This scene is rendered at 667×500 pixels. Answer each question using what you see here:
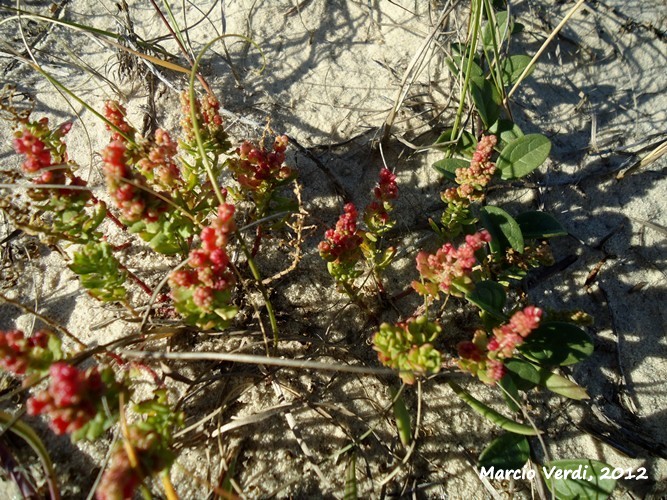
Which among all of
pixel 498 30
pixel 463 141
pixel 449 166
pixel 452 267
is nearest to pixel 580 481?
pixel 452 267

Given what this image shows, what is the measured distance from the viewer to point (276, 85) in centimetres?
249

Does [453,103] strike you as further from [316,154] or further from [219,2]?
[219,2]

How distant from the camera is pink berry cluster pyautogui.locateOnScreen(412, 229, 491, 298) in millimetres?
1593

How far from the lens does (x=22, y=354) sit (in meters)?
1.39

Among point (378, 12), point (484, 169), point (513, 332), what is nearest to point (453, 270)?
point (513, 332)

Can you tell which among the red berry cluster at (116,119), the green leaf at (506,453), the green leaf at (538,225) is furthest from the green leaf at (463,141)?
the red berry cluster at (116,119)

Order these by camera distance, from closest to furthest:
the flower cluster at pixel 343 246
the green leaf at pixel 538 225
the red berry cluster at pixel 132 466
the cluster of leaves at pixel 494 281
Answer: the red berry cluster at pixel 132 466
the cluster of leaves at pixel 494 281
the flower cluster at pixel 343 246
the green leaf at pixel 538 225

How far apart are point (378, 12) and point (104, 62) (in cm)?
161

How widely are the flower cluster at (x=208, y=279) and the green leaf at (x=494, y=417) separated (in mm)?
1030

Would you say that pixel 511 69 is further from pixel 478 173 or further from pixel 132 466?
pixel 132 466

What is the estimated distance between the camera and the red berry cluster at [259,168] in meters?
1.86

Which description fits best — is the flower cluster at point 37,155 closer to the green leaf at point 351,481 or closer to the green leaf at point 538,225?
the green leaf at point 351,481

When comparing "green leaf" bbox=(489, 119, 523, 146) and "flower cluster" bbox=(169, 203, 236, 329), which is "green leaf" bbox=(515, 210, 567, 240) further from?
"flower cluster" bbox=(169, 203, 236, 329)

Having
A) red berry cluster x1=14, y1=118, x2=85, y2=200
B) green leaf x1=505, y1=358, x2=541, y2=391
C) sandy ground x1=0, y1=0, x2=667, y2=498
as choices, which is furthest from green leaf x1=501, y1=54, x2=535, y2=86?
red berry cluster x1=14, y1=118, x2=85, y2=200
